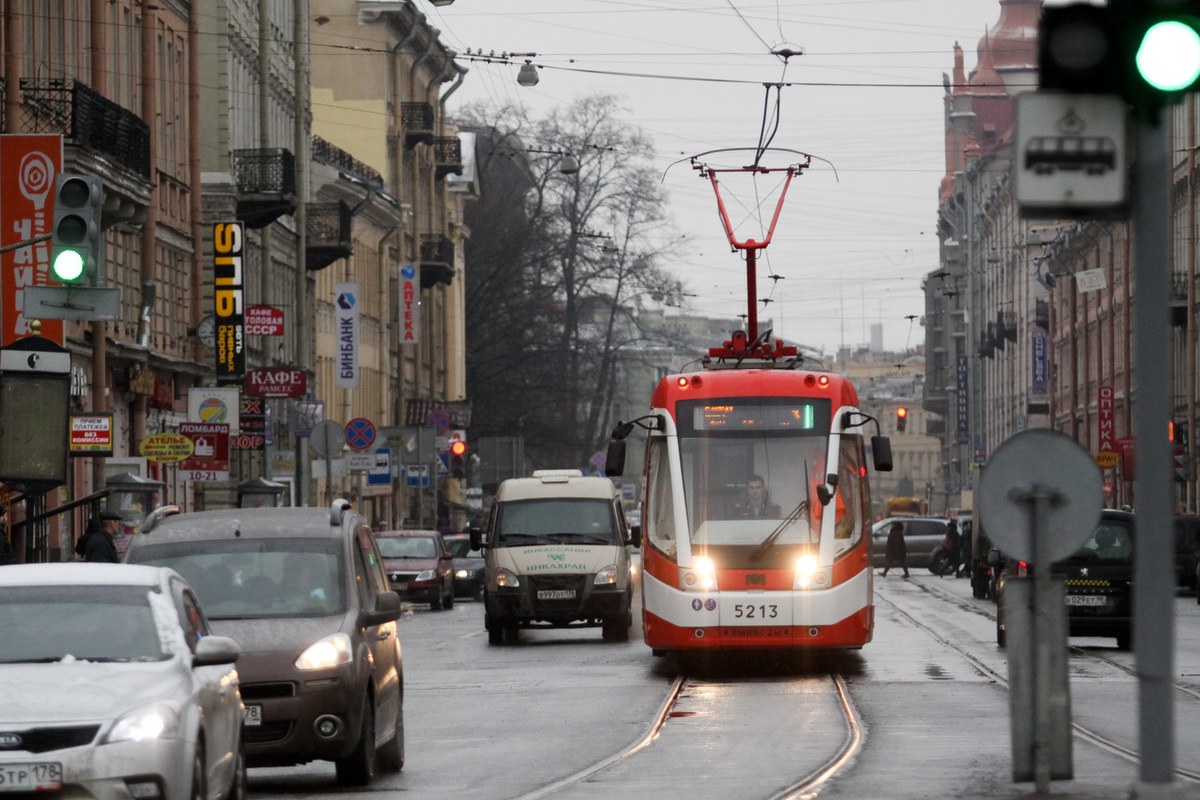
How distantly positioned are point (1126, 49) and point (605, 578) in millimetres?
23353

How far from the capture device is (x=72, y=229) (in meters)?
18.0

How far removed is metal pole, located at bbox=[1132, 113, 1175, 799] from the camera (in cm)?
867

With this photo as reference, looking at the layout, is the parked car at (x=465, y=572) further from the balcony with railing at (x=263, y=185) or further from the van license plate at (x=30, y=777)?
the van license plate at (x=30, y=777)

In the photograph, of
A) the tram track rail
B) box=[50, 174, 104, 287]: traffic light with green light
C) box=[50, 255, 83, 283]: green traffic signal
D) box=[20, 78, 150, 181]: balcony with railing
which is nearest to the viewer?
the tram track rail

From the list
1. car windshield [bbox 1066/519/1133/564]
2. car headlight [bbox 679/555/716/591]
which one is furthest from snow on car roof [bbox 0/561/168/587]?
car windshield [bbox 1066/519/1133/564]

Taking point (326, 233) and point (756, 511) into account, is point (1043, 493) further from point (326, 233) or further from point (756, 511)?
point (326, 233)

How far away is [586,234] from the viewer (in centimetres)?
8106

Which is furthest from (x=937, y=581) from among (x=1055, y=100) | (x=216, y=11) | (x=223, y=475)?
(x=1055, y=100)

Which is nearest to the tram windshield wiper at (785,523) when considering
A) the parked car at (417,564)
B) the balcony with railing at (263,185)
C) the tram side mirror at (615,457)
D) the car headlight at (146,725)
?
the tram side mirror at (615,457)

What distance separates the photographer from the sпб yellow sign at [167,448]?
3444 cm

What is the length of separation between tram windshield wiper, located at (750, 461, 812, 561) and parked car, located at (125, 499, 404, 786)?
8.46 m

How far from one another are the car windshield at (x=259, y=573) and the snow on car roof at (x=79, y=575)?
2277 millimetres

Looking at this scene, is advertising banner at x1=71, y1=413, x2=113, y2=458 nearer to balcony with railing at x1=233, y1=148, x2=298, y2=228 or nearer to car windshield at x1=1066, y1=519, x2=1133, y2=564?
car windshield at x1=1066, y1=519, x2=1133, y2=564

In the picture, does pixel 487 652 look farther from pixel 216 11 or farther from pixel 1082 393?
pixel 1082 393
